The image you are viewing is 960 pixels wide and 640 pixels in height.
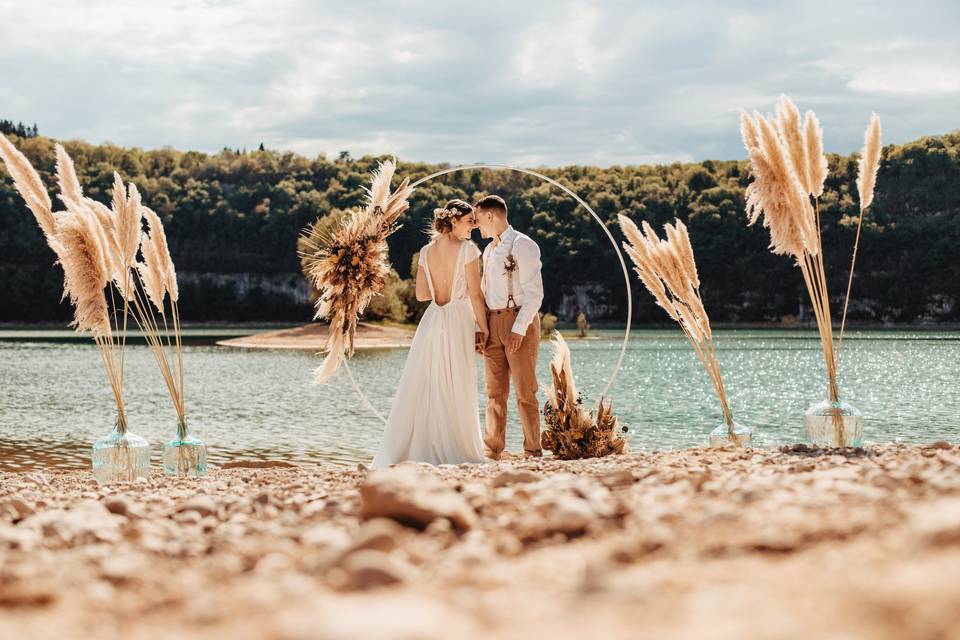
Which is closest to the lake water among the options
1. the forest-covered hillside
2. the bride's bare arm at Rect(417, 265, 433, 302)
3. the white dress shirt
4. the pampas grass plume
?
the bride's bare arm at Rect(417, 265, 433, 302)

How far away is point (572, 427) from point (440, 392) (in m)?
1.18

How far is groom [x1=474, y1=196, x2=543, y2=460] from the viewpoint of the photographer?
24.5 ft

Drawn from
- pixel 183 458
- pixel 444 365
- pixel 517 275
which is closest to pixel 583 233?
pixel 517 275

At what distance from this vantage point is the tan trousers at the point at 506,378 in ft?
24.5

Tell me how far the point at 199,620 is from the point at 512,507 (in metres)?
1.44

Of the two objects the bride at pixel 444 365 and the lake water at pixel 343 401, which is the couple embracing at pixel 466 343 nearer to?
the bride at pixel 444 365

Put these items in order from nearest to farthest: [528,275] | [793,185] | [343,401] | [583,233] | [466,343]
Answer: [793,185] → [466,343] → [528,275] → [343,401] → [583,233]

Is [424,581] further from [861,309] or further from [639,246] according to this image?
[861,309]

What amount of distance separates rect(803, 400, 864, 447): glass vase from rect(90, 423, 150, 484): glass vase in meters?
4.91

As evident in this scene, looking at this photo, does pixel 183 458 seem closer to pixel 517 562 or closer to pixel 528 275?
pixel 528 275

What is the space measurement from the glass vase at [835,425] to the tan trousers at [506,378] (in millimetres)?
2050

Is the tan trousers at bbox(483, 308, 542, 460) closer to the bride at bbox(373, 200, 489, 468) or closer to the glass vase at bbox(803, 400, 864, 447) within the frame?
the bride at bbox(373, 200, 489, 468)

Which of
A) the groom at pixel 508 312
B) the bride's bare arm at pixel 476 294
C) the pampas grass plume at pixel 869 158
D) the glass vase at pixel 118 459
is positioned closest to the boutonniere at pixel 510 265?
the groom at pixel 508 312

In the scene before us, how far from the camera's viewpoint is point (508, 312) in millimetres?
7488
